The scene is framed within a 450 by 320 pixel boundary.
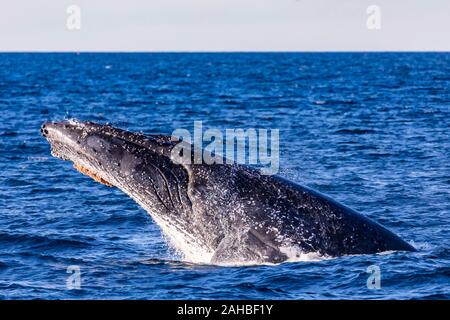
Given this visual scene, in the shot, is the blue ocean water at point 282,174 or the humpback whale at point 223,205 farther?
the blue ocean water at point 282,174

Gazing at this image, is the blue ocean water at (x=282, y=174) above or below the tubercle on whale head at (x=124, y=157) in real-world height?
below

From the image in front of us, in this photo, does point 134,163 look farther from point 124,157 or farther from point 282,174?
point 282,174

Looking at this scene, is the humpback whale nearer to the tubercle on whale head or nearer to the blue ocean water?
the tubercle on whale head

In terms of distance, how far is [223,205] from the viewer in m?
13.6

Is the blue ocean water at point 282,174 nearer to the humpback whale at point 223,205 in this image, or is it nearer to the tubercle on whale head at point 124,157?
the humpback whale at point 223,205

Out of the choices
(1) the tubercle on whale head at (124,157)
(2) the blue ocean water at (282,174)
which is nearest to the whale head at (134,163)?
(1) the tubercle on whale head at (124,157)

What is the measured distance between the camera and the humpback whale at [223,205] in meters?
13.5

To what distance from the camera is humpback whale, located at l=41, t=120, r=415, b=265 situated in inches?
531

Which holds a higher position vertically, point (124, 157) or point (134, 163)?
point (124, 157)

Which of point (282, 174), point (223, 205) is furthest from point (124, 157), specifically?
point (282, 174)

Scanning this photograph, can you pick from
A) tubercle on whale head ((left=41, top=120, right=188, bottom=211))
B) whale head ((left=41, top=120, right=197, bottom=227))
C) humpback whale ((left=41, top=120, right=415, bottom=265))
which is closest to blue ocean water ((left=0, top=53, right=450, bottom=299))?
humpback whale ((left=41, top=120, right=415, bottom=265))

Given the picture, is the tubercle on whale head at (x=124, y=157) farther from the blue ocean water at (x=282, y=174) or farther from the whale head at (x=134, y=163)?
the blue ocean water at (x=282, y=174)
